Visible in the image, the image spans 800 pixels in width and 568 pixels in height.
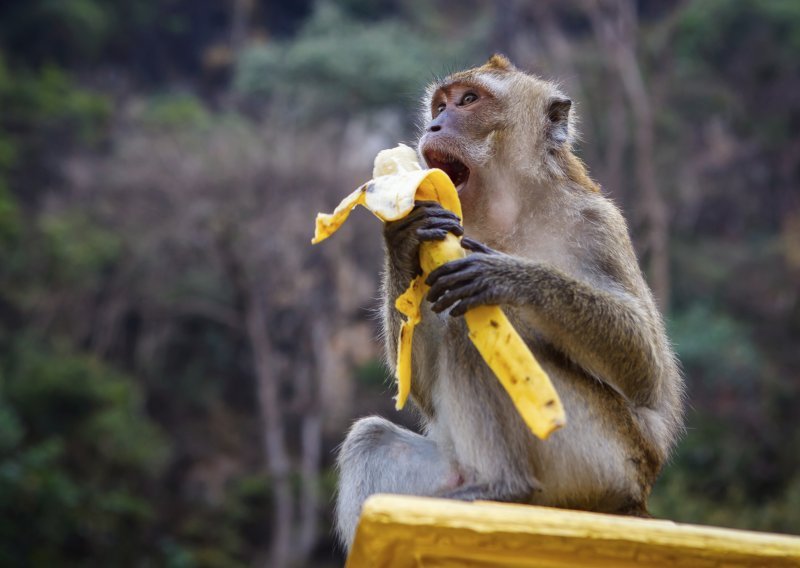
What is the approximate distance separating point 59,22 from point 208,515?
18.4 m

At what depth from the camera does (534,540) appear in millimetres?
3139

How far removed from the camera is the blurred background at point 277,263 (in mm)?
19922

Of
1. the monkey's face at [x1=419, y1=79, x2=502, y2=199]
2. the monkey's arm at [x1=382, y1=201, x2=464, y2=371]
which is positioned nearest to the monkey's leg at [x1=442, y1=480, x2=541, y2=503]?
the monkey's arm at [x1=382, y1=201, x2=464, y2=371]

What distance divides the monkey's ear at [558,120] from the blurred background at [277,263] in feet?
37.4

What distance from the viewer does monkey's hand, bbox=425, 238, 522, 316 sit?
3881 mm

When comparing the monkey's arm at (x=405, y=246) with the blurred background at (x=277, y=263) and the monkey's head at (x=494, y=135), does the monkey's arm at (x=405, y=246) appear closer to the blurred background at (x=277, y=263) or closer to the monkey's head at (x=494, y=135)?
the monkey's head at (x=494, y=135)

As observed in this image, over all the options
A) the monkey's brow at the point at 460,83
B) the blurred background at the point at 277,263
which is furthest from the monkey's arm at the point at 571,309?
the blurred background at the point at 277,263

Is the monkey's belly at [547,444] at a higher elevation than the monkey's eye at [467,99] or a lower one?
lower

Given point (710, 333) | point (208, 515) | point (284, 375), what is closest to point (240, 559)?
point (208, 515)

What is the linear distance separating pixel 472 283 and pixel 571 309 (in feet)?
1.51

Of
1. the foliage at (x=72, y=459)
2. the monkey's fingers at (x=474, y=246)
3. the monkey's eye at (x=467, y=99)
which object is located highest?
Result: the monkey's eye at (x=467, y=99)

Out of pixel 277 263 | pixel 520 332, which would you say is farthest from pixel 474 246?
pixel 277 263

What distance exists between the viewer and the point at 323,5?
115 ft

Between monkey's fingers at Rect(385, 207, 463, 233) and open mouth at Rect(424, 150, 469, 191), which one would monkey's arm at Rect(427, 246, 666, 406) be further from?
open mouth at Rect(424, 150, 469, 191)
